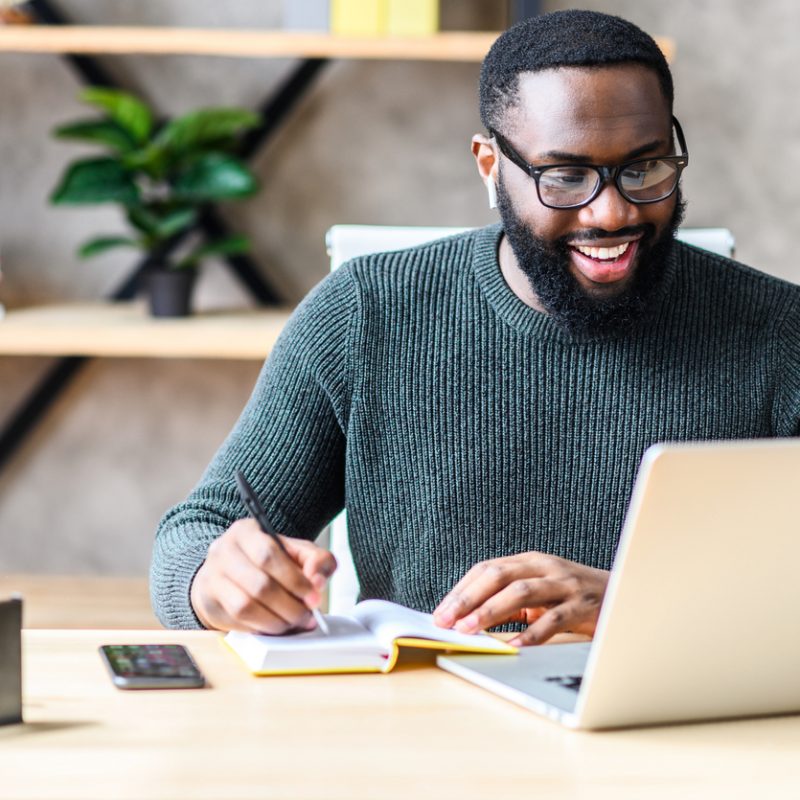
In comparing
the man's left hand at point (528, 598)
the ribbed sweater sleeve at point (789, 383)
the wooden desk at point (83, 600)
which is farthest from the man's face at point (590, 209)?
the wooden desk at point (83, 600)

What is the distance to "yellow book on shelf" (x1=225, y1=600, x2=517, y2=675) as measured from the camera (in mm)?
906

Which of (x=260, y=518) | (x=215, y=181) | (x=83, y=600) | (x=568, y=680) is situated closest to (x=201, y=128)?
(x=215, y=181)

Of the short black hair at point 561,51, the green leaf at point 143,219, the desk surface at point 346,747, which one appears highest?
the short black hair at point 561,51

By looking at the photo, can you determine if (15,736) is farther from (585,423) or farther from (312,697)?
(585,423)

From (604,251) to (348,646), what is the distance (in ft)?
1.65

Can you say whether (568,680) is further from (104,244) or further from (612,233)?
(104,244)

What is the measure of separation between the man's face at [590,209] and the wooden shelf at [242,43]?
2.94ft

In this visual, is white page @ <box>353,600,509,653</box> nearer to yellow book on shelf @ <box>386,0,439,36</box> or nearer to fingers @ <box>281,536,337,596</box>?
fingers @ <box>281,536,337,596</box>

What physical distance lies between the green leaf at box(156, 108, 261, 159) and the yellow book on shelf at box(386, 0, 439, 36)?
30 centimetres

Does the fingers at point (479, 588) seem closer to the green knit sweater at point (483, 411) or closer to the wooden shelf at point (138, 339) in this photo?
the green knit sweater at point (483, 411)

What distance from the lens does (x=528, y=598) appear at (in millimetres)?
972

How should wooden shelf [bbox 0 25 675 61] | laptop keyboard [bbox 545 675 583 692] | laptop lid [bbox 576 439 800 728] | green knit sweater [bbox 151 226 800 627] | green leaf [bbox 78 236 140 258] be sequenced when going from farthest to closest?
1. green leaf [bbox 78 236 140 258]
2. wooden shelf [bbox 0 25 675 61]
3. green knit sweater [bbox 151 226 800 627]
4. laptop keyboard [bbox 545 675 583 692]
5. laptop lid [bbox 576 439 800 728]

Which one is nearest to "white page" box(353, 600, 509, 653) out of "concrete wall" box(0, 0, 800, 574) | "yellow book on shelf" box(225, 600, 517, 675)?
"yellow book on shelf" box(225, 600, 517, 675)

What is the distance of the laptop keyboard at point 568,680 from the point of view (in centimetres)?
86
